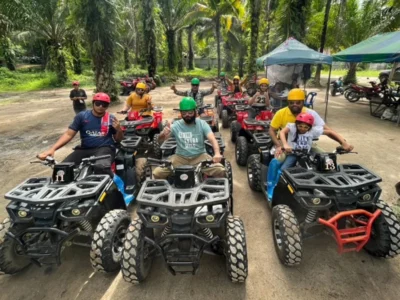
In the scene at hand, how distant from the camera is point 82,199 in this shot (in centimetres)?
297

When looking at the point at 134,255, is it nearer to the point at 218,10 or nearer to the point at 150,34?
the point at 150,34

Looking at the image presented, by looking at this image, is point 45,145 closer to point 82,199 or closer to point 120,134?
point 120,134

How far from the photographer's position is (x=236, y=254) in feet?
8.59

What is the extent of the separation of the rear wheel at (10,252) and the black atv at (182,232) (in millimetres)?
1185

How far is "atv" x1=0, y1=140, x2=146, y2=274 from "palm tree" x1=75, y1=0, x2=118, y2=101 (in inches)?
432

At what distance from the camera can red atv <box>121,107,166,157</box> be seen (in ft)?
20.2

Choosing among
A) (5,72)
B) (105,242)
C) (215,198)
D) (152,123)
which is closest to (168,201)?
(215,198)

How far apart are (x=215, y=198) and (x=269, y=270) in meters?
1.11

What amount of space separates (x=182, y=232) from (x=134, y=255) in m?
0.53

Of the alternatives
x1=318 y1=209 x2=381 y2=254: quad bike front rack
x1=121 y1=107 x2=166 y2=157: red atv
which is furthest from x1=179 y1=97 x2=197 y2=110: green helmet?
x1=121 y1=107 x2=166 y2=157: red atv

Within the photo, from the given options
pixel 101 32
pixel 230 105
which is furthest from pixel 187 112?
pixel 101 32

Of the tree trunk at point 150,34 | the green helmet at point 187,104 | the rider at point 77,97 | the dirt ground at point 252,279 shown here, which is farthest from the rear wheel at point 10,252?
the tree trunk at point 150,34

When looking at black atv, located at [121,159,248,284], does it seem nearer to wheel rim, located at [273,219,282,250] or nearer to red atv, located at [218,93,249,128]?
wheel rim, located at [273,219,282,250]

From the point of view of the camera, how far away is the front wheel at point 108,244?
2.79m
